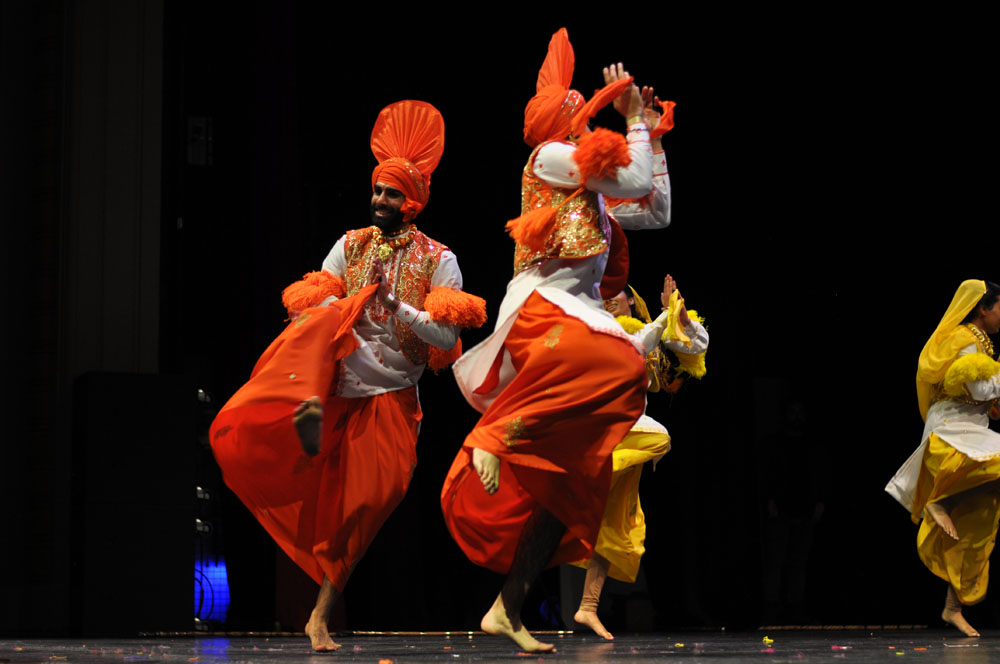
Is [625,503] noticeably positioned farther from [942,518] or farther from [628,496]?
[942,518]

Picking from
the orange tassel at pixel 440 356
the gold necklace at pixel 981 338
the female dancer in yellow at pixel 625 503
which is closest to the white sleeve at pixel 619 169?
the orange tassel at pixel 440 356

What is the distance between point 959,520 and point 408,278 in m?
3.04

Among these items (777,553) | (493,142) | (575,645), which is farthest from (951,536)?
(493,142)

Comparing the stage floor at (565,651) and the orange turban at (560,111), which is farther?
the orange turban at (560,111)

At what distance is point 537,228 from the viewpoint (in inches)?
139

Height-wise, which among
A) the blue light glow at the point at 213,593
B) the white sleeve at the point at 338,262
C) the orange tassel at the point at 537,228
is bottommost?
the blue light glow at the point at 213,593

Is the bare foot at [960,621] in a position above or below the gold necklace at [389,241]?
below

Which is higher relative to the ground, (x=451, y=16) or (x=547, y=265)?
(x=451, y=16)

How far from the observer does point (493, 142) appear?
20.7 feet

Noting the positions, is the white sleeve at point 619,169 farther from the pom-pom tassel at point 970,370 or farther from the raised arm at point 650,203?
the pom-pom tassel at point 970,370

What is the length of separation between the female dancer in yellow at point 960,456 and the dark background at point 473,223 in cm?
102

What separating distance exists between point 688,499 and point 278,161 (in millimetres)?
2728

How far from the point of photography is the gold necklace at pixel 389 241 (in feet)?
13.3

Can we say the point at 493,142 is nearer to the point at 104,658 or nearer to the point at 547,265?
the point at 547,265
